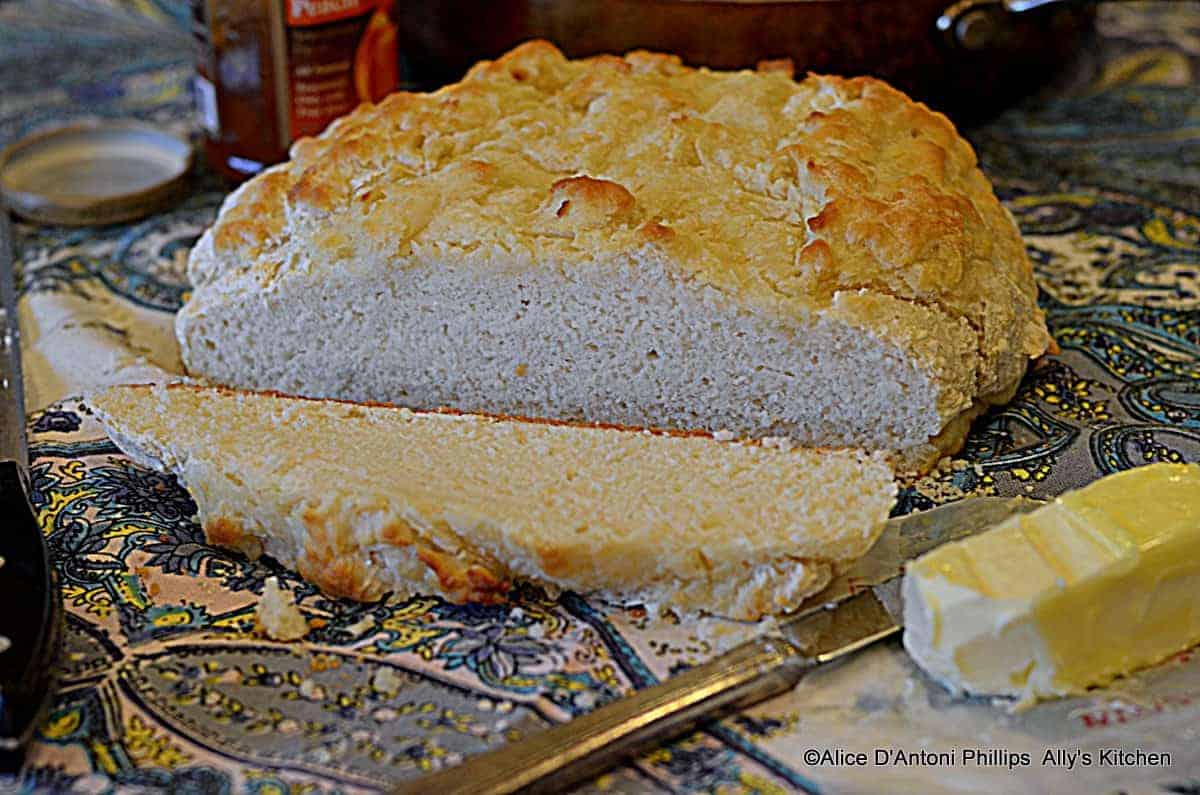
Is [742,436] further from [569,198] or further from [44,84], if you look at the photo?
[44,84]

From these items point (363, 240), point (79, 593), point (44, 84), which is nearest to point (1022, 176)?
point (363, 240)

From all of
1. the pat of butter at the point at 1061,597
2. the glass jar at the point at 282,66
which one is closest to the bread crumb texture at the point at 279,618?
the pat of butter at the point at 1061,597

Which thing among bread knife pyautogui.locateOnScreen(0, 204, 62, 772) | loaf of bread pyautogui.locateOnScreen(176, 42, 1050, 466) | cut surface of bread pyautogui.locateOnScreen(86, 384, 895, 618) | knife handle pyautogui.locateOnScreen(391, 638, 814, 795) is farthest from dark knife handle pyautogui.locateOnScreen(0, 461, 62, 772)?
loaf of bread pyautogui.locateOnScreen(176, 42, 1050, 466)

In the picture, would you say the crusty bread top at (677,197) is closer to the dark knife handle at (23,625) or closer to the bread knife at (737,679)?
the bread knife at (737,679)

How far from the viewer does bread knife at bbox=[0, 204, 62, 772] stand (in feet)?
5.72

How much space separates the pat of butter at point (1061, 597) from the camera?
1810 millimetres

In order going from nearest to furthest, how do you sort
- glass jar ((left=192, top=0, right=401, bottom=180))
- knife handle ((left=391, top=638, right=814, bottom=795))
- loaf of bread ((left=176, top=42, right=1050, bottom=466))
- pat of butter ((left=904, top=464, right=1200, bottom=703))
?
1. knife handle ((left=391, top=638, right=814, bottom=795))
2. pat of butter ((left=904, top=464, right=1200, bottom=703))
3. loaf of bread ((left=176, top=42, right=1050, bottom=466))
4. glass jar ((left=192, top=0, right=401, bottom=180))

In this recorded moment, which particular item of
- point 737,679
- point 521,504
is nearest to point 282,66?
point 521,504

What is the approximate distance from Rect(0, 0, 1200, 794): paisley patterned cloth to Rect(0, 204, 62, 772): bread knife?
6 centimetres

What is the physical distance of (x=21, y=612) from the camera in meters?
1.89

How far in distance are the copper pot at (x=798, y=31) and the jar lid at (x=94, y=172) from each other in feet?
3.04

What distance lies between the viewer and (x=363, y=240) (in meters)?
2.44

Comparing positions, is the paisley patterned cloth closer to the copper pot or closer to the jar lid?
the jar lid

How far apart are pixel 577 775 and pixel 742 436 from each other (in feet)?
2.91
